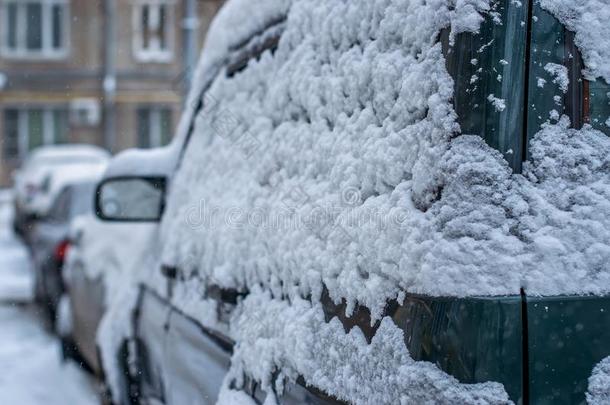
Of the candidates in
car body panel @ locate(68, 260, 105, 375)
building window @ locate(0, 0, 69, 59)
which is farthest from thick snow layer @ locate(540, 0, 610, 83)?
building window @ locate(0, 0, 69, 59)

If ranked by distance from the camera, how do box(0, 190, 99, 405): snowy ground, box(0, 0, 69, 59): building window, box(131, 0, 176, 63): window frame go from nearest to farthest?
box(0, 190, 99, 405): snowy ground, box(0, 0, 69, 59): building window, box(131, 0, 176, 63): window frame

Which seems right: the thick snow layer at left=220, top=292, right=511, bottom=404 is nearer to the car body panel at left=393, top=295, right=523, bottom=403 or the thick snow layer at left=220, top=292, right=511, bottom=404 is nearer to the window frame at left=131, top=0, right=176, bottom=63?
the car body panel at left=393, top=295, right=523, bottom=403

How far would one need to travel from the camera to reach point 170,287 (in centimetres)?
287

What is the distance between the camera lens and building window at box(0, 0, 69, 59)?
89.1 ft

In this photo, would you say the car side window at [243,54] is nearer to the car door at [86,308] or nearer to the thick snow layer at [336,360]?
the thick snow layer at [336,360]

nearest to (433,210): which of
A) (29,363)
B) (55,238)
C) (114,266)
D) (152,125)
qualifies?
(114,266)

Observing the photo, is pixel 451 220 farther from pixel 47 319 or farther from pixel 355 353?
pixel 47 319

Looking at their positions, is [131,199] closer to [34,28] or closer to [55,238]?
[55,238]

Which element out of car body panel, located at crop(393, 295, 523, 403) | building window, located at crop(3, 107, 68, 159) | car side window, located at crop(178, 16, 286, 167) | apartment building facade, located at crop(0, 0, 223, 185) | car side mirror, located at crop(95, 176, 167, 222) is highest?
apartment building facade, located at crop(0, 0, 223, 185)

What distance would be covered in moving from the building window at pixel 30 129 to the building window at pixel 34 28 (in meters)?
1.73

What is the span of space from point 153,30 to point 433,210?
2786 centimetres

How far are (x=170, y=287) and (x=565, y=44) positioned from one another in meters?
1.79

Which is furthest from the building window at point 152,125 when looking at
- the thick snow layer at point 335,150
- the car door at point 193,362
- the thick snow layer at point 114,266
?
the thick snow layer at point 335,150

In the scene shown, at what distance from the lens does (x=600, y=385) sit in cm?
132
